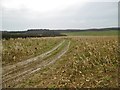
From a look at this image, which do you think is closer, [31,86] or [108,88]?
[108,88]

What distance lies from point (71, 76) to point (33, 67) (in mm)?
4806

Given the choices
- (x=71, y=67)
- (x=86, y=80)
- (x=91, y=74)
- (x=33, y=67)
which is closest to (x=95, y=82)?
(x=86, y=80)

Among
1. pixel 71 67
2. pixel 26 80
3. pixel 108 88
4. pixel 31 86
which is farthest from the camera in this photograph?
pixel 71 67

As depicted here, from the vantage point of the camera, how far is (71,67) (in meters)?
20.5

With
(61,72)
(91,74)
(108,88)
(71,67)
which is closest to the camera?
(108,88)

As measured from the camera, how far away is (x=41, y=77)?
1725 cm

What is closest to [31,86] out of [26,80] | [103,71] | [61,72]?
[26,80]

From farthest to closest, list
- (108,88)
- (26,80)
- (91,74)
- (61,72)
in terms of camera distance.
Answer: (61,72) → (91,74) → (26,80) → (108,88)

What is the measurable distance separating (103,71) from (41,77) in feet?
13.6

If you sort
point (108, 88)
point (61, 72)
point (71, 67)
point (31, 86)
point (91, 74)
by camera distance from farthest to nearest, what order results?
point (71, 67) → point (61, 72) → point (91, 74) → point (31, 86) → point (108, 88)

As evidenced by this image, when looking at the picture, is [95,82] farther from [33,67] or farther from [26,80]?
[33,67]

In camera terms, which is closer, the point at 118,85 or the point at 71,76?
the point at 118,85

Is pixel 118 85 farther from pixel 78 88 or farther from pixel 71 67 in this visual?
pixel 71 67

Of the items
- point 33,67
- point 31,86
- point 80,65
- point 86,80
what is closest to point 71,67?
point 80,65
